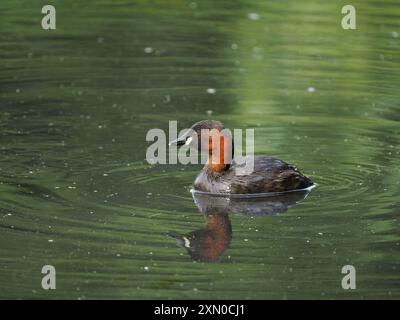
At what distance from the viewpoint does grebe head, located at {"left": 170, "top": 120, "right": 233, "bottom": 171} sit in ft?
30.6

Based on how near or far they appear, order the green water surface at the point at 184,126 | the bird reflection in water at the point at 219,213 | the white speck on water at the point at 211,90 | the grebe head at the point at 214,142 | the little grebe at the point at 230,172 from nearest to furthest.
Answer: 1. the green water surface at the point at 184,126
2. the bird reflection in water at the point at 219,213
3. the little grebe at the point at 230,172
4. the grebe head at the point at 214,142
5. the white speck on water at the point at 211,90

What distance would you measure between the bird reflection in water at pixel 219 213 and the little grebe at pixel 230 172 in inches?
2.8

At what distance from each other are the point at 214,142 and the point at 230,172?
11.8 inches

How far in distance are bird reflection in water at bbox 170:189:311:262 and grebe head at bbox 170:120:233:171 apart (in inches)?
12.5

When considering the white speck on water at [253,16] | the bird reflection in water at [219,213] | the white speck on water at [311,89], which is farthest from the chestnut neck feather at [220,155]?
the white speck on water at [253,16]

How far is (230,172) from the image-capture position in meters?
9.32

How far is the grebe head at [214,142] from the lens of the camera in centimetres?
931

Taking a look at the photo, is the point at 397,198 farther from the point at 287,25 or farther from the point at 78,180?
the point at 287,25

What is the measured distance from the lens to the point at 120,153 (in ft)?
33.4

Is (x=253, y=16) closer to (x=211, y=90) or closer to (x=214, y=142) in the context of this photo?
(x=211, y=90)

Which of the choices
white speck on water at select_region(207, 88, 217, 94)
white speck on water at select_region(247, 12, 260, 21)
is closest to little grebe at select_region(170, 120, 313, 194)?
white speck on water at select_region(207, 88, 217, 94)

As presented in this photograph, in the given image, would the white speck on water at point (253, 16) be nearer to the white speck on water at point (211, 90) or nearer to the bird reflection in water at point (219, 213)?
the white speck on water at point (211, 90)

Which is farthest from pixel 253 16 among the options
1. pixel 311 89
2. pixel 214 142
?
pixel 214 142
